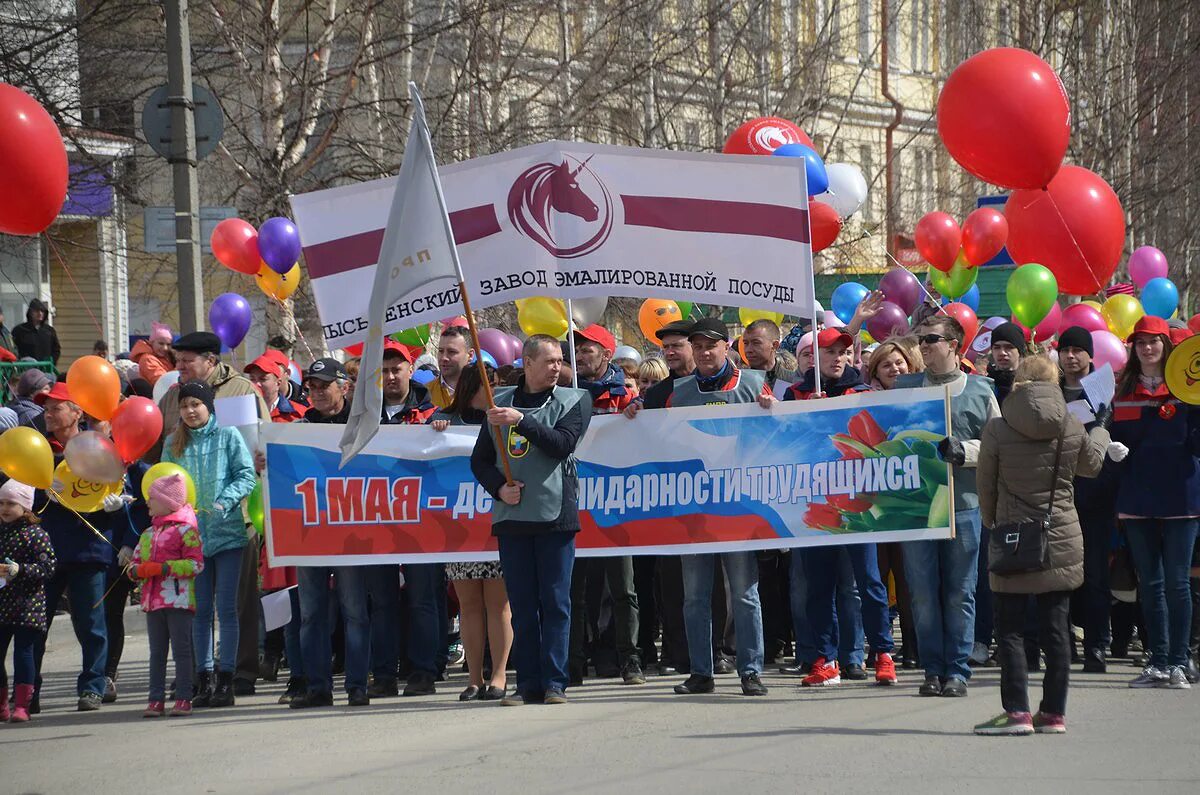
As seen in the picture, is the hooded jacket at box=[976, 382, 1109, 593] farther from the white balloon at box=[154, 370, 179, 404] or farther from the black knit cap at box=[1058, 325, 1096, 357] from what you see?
the white balloon at box=[154, 370, 179, 404]

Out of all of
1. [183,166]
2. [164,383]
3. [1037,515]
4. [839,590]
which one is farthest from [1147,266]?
[164,383]

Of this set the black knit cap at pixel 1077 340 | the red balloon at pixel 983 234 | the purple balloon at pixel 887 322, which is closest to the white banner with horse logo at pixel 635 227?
the black knit cap at pixel 1077 340

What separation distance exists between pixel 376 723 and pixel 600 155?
3479mm

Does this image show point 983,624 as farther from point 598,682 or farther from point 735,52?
point 735,52

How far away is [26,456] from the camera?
9844mm

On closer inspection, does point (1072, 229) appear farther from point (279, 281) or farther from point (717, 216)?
point (279, 281)

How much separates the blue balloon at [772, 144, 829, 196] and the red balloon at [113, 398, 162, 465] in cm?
519

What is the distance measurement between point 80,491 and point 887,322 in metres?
7.10

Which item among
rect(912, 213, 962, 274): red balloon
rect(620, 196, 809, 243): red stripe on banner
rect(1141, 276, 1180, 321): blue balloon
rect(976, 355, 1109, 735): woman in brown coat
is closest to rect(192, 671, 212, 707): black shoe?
rect(620, 196, 809, 243): red stripe on banner

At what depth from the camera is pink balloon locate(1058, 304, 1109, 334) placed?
44.4ft

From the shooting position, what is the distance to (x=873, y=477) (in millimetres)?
9758

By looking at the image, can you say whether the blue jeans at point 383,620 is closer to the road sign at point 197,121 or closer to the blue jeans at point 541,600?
the blue jeans at point 541,600

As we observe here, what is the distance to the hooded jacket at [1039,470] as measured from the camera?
8211 millimetres

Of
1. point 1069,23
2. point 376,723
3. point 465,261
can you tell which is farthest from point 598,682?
point 1069,23
